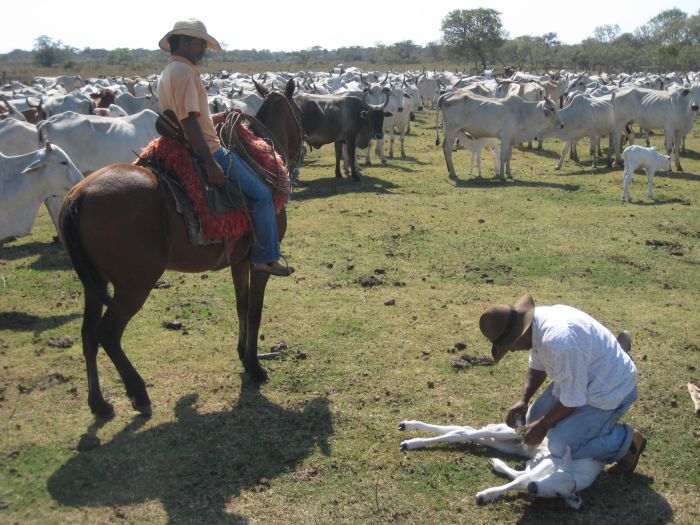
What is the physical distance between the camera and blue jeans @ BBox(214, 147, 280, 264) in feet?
17.8

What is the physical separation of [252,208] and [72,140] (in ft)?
22.9

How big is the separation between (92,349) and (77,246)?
32.7 inches

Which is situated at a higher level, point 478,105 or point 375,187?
point 478,105

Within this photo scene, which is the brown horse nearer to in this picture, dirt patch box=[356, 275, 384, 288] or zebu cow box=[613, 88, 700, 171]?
dirt patch box=[356, 275, 384, 288]

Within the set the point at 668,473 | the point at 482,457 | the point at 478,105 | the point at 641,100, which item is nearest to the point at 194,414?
the point at 482,457

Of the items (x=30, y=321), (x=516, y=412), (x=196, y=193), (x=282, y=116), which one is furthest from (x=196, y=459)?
(x=30, y=321)

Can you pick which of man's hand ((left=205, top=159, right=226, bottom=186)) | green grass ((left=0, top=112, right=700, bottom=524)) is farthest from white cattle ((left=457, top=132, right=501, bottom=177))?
man's hand ((left=205, top=159, right=226, bottom=186))

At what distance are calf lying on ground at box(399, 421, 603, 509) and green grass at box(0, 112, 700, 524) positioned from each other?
9 cm

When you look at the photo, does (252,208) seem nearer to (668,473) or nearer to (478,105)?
(668,473)

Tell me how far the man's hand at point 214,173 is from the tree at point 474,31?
61638mm

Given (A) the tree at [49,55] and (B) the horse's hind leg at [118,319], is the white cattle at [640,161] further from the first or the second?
(A) the tree at [49,55]

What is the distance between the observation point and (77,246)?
4.81 metres

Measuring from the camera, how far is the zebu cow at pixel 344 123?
49.5 ft

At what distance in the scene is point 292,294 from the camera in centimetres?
826
